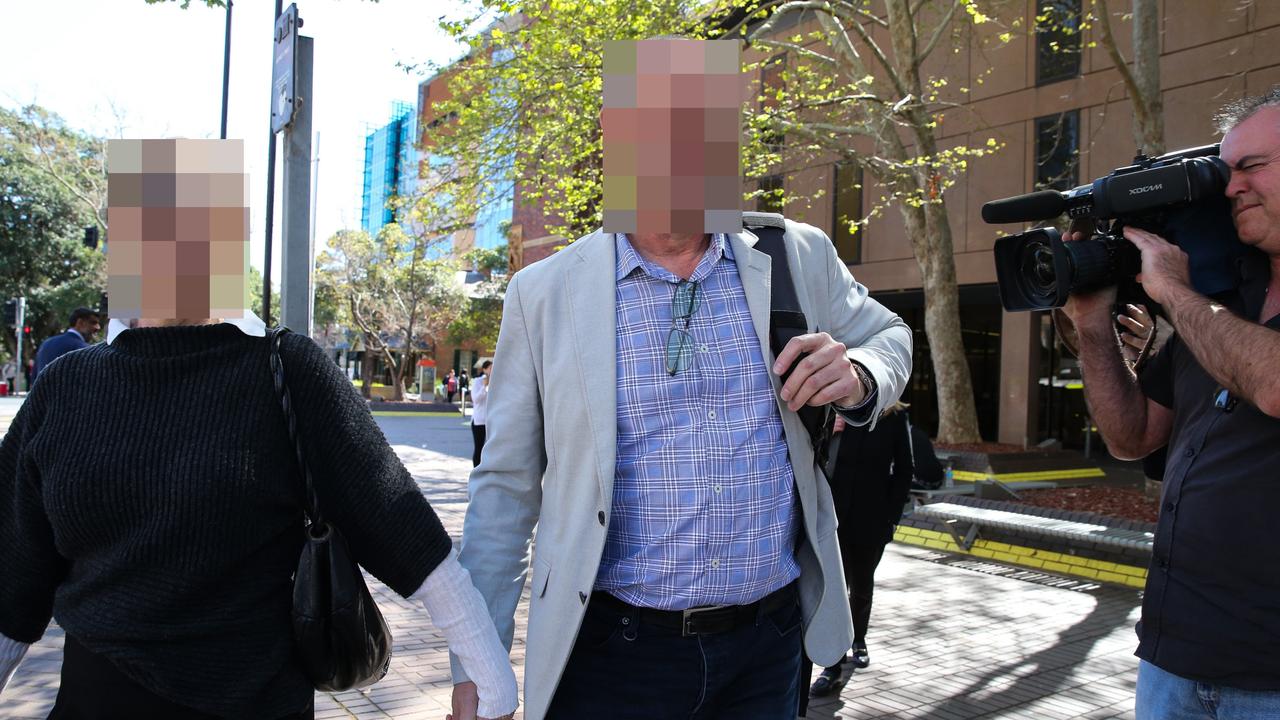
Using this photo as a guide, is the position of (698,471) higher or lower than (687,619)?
higher

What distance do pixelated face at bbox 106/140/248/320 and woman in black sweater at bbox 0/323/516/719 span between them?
0.20ft

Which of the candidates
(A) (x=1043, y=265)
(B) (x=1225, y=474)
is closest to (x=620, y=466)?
(A) (x=1043, y=265)

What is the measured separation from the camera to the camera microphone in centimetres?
221

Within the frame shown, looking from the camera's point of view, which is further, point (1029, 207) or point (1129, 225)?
point (1029, 207)

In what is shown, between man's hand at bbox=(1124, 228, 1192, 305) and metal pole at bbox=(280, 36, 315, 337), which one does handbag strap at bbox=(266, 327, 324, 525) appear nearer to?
man's hand at bbox=(1124, 228, 1192, 305)

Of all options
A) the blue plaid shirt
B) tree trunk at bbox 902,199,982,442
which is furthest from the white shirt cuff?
tree trunk at bbox 902,199,982,442

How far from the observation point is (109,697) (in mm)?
1681

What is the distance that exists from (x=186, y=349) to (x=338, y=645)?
0.64m

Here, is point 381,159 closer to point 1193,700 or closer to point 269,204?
point 269,204

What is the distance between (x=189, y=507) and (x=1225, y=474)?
2075 millimetres

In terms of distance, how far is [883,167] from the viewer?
14.1 metres

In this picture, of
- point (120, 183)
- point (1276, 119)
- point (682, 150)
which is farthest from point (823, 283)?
point (120, 183)

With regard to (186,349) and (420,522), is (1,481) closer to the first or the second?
(186,349)

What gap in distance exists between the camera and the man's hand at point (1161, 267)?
2.02 metres
